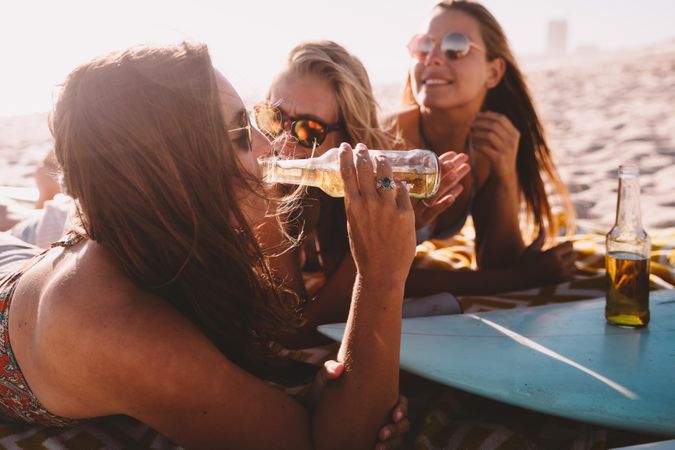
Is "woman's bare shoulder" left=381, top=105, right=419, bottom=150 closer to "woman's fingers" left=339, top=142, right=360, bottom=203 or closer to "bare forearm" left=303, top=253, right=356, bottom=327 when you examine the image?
"bare forearm" left=303, top=253, right=356, bottom=327

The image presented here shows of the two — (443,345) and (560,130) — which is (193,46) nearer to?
(443,345)

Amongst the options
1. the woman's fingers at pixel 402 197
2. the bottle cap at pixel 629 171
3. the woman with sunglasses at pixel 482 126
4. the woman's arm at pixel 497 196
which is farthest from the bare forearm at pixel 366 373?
the woman's arm at pixel 497 196

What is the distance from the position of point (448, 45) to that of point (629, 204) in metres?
1.82

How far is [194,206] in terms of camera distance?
5.43ft

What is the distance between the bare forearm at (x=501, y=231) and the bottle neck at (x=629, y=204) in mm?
1364

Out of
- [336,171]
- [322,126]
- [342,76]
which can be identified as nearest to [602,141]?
[342,76]

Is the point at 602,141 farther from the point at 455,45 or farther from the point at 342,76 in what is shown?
the point at 342,76

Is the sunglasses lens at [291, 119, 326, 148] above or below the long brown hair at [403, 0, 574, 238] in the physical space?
above

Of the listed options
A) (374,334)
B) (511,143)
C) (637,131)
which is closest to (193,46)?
(374,334)

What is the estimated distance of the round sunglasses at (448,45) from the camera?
3.69 m

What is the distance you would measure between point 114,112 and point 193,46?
0.91 ft

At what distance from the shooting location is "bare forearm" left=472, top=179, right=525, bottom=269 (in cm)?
361

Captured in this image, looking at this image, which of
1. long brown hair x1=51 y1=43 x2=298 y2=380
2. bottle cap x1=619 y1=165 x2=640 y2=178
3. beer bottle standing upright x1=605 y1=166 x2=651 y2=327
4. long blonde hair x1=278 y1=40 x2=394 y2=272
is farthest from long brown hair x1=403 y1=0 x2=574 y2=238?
long brown hair x1=51 y1=43 x2=298 y2=380

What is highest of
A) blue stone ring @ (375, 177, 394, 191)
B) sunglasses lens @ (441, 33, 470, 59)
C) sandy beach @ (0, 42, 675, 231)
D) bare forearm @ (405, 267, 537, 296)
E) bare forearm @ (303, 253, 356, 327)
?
sunglasses lens @ (441, 33, 470, 59)
